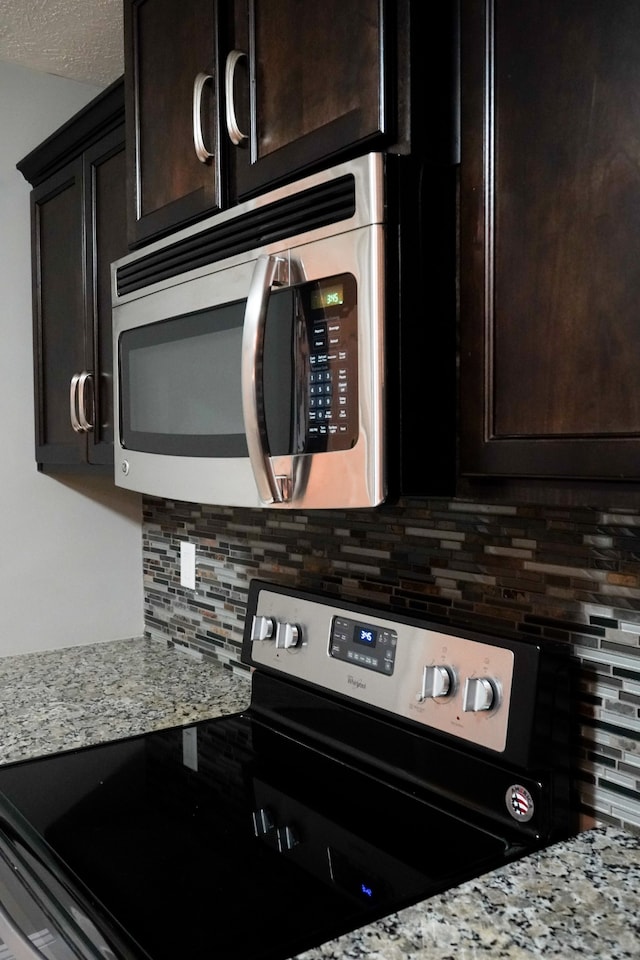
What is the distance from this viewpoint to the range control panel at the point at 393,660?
1.04 m

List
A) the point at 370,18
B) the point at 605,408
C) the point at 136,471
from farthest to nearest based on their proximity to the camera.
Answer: the point at 136,471 → the point at 370,18 → the point at 605,408

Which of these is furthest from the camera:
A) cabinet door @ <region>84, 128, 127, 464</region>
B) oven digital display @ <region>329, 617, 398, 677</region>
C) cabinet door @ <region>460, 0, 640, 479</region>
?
cabinet door @ <region>84, 128, 127, 464</region>

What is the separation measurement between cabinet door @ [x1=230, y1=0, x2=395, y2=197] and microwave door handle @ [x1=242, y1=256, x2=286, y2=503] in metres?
0.14

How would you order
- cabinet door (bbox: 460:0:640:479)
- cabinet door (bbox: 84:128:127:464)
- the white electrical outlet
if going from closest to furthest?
cabinet door (bbox: 460:0:640:479), cabinet door (bbox: 84:128:127:464), the white electrical outlet

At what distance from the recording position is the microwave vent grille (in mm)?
946

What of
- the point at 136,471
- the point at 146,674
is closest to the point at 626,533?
the point at 136,471

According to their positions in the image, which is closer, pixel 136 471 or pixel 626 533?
pixel 626 533

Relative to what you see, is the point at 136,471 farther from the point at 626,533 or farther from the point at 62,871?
the point at 626,533

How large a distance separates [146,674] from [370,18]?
1.37 metres

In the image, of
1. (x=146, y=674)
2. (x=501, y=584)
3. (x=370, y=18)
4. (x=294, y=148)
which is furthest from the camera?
(x=146, y=674)

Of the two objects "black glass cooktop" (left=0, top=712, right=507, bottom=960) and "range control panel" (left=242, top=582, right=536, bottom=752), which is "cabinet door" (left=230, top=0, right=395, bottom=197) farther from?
"black glass cooktop" (left=0, top=712, right=507, bottom=960)

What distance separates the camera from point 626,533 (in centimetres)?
100

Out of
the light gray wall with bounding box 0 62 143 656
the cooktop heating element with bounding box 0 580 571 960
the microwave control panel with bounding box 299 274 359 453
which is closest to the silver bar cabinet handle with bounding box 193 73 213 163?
the microwave control panel with bounding box 299 274 359 453

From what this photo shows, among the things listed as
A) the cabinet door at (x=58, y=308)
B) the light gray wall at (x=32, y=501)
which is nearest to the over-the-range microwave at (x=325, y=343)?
the cabinet door at (x=58, y=308)
